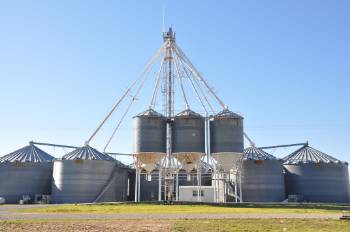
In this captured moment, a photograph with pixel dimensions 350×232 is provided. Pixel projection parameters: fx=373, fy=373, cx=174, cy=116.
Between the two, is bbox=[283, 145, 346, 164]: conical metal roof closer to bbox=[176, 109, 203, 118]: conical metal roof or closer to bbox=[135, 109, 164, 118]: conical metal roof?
bbox=[176, 109, 203, 118]: conical metal roof

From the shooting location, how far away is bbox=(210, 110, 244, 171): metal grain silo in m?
68.5

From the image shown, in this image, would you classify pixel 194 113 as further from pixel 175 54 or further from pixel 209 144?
pixel 175 54

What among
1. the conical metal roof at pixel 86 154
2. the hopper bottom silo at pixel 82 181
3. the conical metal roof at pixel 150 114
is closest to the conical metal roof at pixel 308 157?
the conical metal roof at pixel 150 114

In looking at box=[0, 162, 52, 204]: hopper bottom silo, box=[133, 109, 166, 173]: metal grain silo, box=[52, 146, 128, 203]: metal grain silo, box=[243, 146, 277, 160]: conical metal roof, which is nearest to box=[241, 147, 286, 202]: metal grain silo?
box=[243, 146, 277, 160]: conical metal roof

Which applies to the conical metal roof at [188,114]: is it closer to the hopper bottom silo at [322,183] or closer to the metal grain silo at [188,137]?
the metal grain silo at [188,137]

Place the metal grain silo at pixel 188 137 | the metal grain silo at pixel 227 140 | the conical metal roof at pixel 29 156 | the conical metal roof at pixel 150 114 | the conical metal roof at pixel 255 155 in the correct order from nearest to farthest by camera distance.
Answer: the metal grain silo at pixel 227 140 < the metal grain silo at pixel 188 137 < the conical metal roof at pixel 150 114 < the conical metal roof at pixel 255 155 < the conical metal roof at pixel 29 156

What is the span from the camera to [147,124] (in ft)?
229

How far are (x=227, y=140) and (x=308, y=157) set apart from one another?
24.9 meters

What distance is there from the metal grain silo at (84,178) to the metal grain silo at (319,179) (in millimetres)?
38824

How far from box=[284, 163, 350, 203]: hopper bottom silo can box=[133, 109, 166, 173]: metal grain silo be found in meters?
31.6

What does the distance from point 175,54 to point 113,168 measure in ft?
92.1

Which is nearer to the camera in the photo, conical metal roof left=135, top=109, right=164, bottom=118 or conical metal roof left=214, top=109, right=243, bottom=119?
conical metal roof left=214, top=109, right=243, bottom=119

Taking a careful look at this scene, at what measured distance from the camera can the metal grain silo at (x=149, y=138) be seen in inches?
2704

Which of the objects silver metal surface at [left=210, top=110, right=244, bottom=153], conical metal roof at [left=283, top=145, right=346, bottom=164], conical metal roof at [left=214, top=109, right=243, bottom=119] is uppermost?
conical metal roof at [left=214, top=109, right=243, bottom=119]
